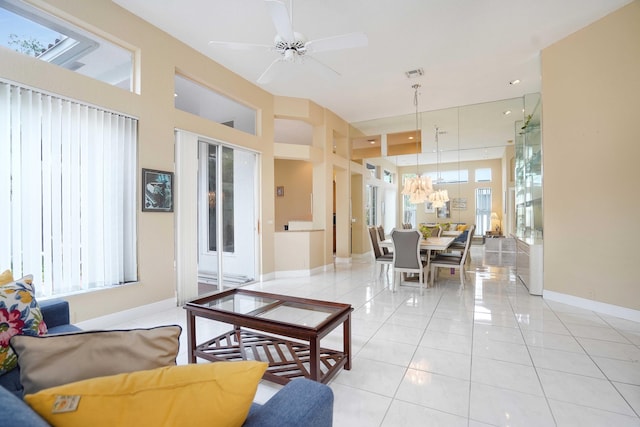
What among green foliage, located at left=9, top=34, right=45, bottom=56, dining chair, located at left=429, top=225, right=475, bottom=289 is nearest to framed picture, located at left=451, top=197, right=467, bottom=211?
dining chair, located at left=429, top=225, right=475, bottom=289

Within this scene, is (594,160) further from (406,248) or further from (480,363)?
(480,363)

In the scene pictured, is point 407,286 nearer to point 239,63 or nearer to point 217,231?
point 217,231

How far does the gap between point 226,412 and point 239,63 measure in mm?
4790

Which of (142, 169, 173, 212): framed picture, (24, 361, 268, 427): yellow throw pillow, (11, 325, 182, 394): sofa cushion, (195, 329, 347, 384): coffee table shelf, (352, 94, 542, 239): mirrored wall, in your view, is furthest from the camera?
(352, 94, 542, 239): mirrored wall

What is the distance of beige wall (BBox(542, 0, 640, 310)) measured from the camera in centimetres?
336

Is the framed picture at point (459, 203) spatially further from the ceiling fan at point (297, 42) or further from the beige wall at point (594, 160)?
the ceiling fan at point (297, 42)

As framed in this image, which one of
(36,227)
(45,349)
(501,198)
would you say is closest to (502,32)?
(45,349)

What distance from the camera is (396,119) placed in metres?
7.05

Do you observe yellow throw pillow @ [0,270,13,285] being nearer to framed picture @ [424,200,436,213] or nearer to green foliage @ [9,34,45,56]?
green foliage @ [9,34,45,56]

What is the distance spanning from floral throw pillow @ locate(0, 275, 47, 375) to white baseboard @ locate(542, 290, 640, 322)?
5.34 m

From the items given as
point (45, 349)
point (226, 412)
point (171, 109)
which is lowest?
point (226, 412)

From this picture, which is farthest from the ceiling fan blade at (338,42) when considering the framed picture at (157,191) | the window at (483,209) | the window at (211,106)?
the window at (483,209)

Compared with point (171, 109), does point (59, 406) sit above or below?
below

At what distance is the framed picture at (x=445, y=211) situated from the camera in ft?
28.8
